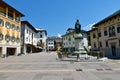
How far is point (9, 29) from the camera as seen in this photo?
37.6 m

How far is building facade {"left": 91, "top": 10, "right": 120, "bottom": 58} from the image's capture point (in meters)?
30.9

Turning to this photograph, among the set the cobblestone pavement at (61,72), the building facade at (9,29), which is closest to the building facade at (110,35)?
the cobblestone pavement at (61,72)

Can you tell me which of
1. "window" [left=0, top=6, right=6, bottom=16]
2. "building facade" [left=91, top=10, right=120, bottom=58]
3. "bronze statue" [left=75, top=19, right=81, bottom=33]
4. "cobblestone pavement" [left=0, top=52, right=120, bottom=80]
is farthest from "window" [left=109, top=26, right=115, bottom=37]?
"window" [left=0, top=6, right=6, bottom=16]

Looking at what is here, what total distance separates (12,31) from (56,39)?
78.1 m

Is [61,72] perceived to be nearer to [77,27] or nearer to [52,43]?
[77,27]

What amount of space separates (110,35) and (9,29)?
84.1ft

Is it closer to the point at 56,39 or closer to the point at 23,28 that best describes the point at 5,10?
the point at 23,28

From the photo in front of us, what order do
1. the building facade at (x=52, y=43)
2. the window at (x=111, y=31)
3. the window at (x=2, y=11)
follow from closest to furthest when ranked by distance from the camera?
the window at (x=111, y=31)
the window at (x=2, y=11)
the building facade at (x=52, y=43)

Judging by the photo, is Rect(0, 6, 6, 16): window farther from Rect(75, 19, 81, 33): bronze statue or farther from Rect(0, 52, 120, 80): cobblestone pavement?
Rect(0, 52, 120, 80): cobblestone pavement

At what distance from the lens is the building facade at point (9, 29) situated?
34100mm

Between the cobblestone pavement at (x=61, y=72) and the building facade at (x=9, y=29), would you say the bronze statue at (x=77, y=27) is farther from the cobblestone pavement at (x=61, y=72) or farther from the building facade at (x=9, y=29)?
the building facade at (x=9, y=29)

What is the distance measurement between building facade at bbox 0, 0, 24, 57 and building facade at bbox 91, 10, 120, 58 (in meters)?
23.8

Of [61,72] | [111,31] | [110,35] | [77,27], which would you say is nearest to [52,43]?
[110,35]

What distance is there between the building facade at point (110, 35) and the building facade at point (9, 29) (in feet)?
78.2
